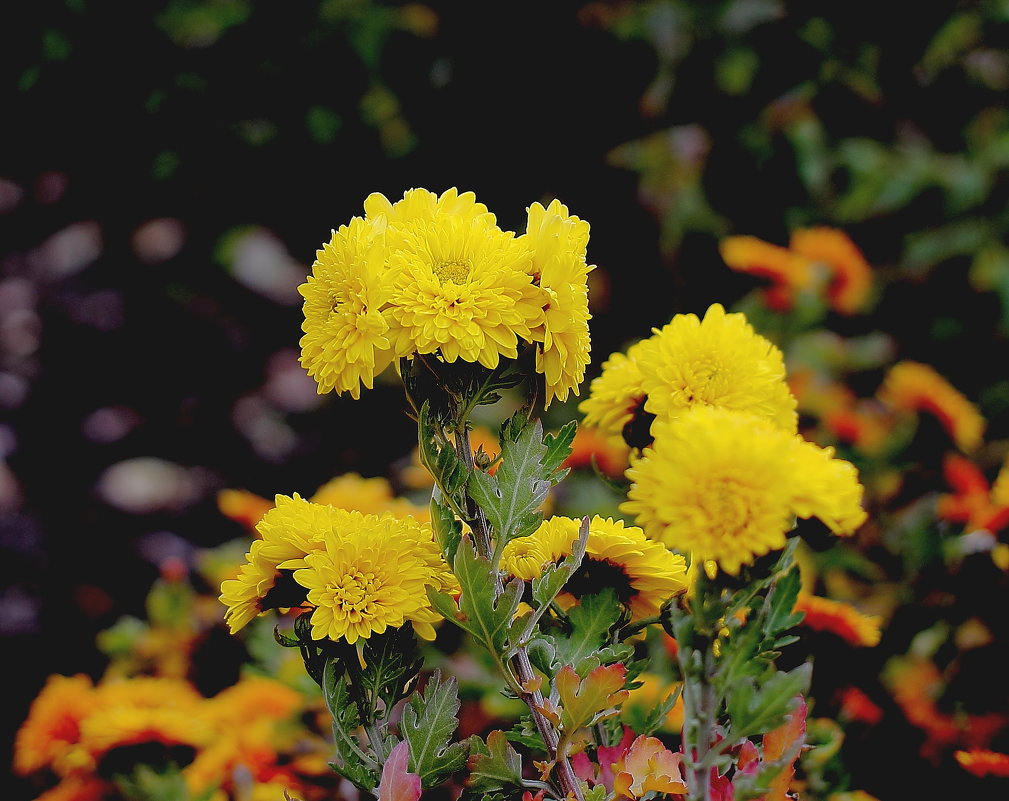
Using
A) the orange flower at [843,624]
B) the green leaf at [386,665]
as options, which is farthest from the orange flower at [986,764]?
the green leaf at [386,665]

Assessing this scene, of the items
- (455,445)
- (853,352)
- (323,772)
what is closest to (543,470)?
(455,445)

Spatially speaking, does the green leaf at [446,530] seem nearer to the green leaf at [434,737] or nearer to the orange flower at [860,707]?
the green leaf at [434,737]

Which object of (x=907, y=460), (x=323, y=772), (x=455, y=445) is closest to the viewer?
(x=455, y=445)

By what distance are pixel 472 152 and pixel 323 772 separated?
116 centimetres

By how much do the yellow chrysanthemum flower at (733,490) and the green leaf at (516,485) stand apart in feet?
0.23

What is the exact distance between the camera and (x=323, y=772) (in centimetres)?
73

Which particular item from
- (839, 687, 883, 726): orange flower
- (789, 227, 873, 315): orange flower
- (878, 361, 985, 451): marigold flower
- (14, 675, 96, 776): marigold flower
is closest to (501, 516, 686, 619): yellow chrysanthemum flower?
(839, 687, 883, 726): orange flower

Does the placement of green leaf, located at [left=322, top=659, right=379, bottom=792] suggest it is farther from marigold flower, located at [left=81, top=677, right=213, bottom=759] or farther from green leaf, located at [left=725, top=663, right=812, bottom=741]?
marigold flower, located at [left=81, top=677, right=213, bottom=759]

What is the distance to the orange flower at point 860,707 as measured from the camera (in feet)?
2.59

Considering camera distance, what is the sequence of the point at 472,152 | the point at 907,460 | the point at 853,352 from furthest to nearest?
the point at 472,152 < the point at 853,352 < the point at 907,460

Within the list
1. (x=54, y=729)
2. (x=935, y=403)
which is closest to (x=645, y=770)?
(x=54, y=729)

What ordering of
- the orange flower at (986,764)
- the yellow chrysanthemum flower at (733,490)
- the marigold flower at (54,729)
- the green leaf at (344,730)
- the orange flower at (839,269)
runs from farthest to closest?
the orange flower at (839,269)
the marigold flower at (54,729)
the orange flower at (986,764)
the green leaf at (344,730)
the yellow chrysanthemum flower at (733,490)

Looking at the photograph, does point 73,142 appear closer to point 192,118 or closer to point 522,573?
point 192,118

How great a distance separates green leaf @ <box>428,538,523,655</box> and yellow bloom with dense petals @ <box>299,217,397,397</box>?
0.30 feet
